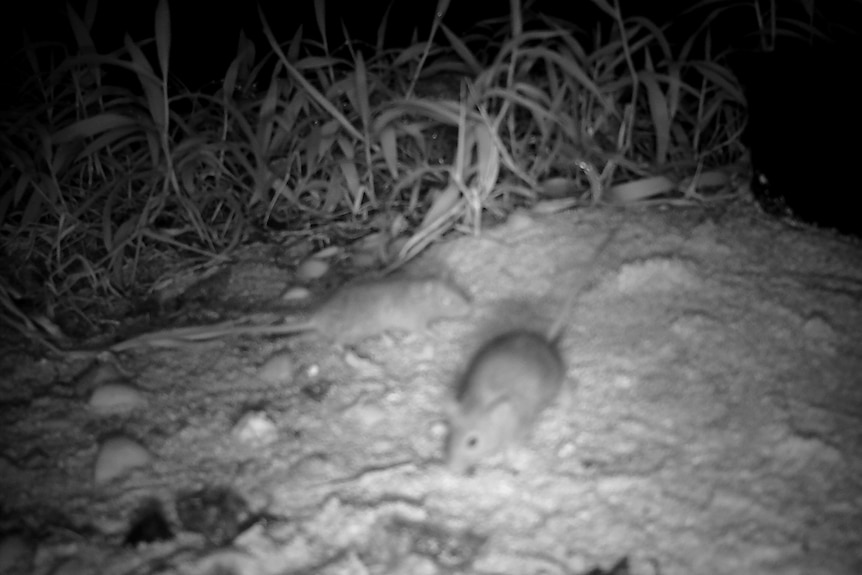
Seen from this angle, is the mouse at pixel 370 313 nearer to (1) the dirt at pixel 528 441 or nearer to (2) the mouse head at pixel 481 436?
(1) the dirt at pixel 528 441

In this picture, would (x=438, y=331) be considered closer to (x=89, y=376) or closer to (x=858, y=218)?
(x=89, y=376)

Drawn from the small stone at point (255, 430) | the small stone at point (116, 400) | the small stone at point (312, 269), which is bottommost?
the small stone at point (116, 400)

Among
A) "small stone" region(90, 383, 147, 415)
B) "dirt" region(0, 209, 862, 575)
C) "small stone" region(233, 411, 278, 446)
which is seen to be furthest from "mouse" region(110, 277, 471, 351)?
"small stone" region(233, 411, 278, 446)

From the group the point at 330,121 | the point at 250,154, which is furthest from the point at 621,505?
the point at 250,154

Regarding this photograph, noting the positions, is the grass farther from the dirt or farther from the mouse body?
the mouse body

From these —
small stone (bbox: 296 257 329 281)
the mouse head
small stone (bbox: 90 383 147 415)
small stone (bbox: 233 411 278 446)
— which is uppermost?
the mouse head

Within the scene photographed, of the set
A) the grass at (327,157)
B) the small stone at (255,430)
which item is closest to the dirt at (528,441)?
the small stone at (255,430)

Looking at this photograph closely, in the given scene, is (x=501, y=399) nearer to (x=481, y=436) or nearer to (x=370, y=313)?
(x=481, y=436)
